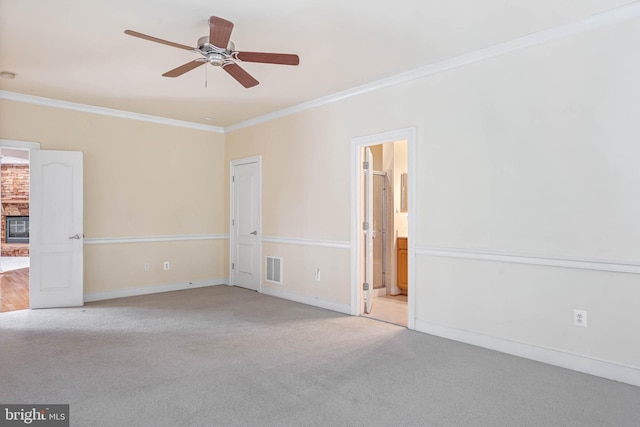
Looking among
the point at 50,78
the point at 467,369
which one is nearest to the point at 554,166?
the point at 467,369

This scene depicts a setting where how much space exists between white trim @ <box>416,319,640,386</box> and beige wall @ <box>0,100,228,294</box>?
409 centimetres

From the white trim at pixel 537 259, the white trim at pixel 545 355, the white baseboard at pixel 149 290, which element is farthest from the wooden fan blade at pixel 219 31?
the white baseboard at pixel 149 290

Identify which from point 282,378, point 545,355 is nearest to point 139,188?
point 282,378

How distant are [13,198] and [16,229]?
0.83 metres

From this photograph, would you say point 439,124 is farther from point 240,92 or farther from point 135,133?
point 135,133

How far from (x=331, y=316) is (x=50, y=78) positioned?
162 inches

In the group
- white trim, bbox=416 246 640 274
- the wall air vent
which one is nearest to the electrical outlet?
white trim, bbox=416 246 640 274

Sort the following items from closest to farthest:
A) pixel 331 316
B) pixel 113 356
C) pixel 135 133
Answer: pixel 113 356, pixel 331 316, pixel 135 133

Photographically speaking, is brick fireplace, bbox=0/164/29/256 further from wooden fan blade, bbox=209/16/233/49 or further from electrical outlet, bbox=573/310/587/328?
electrical outlet, bbox=573/310/587/328

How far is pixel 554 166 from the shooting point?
3227 millimetres

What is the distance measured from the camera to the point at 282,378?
296cm

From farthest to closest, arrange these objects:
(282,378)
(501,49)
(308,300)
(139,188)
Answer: (139,188) → (308,300) → (501,49) → (282,378)

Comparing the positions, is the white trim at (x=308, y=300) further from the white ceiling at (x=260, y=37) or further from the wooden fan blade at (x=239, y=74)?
the wooden fan blade at (x=239, y=74)

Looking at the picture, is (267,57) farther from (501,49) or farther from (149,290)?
(149,290)
